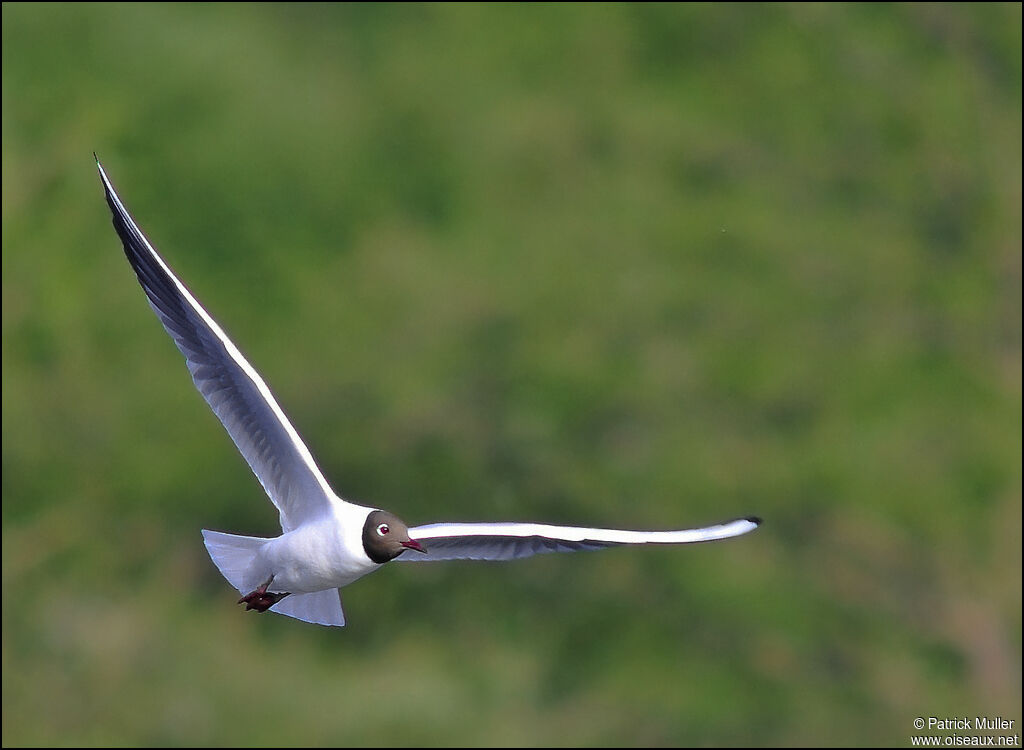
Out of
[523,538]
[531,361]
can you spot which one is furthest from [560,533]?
[531,361]

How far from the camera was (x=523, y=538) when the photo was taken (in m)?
6.90

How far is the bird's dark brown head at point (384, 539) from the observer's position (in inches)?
254

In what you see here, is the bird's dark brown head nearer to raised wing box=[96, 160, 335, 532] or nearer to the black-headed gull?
the black-headed gull

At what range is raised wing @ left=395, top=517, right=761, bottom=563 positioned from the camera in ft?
21.8

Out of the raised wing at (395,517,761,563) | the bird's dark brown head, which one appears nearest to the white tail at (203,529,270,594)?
the raised wing at (395,517,761,563)

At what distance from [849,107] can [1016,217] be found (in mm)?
1830

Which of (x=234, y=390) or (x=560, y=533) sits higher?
(x=234, y=390)

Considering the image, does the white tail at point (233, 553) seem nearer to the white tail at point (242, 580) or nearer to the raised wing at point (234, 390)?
the white tail at point (242, 580)

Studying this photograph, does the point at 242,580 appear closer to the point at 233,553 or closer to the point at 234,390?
the point at 233,553

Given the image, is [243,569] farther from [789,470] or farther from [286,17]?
[286,17]

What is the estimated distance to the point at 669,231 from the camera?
16188 millimetres

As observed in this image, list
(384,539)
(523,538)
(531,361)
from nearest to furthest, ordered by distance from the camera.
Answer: (384,539) < (523,538) < (531,361)

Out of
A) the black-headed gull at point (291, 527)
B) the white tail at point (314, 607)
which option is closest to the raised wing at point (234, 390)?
the black-headed gull at point (291, 527)

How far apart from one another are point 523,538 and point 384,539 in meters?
0.65
